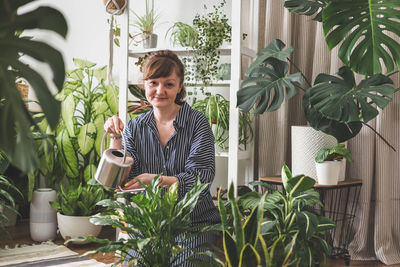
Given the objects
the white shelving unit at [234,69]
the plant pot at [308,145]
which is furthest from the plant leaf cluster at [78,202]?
the plant pot at [308,145]

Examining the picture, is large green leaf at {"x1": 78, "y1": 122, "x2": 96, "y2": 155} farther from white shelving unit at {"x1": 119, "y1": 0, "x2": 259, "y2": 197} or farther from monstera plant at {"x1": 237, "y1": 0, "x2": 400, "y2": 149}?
monstera plant at {"x1": 237, "y1": 0, "x2": 400, "y2": 149}

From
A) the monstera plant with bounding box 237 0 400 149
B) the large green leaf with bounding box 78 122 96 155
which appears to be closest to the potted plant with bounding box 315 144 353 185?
the monstera plant with bounding box 237 0 400 149

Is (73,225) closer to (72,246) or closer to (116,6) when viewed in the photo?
(72,246)

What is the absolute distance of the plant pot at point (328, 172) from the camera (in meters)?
2.37

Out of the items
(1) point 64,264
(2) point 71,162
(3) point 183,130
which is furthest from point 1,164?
(3) point 183,130

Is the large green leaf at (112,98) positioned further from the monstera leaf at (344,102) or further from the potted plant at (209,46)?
the monstera leaf at (344,102)

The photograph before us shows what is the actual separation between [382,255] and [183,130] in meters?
1.44

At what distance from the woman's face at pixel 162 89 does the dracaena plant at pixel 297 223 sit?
59 centimetres

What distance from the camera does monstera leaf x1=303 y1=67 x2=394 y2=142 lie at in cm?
201

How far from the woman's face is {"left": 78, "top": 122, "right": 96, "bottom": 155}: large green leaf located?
1192mm

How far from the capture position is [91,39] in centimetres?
386

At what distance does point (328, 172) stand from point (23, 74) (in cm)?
200

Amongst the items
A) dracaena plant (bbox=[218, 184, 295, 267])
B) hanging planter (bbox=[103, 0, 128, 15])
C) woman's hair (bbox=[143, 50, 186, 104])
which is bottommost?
dracaena plant (bbox=[218, 184, 295, 267])

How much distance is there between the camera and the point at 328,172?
7.77 feet
